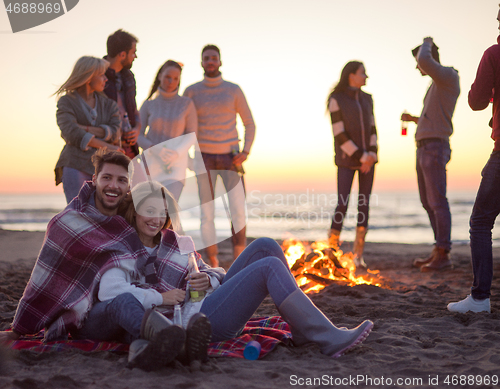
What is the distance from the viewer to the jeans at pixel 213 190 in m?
5.45

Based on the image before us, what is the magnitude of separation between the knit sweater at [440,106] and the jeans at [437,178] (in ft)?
0.48

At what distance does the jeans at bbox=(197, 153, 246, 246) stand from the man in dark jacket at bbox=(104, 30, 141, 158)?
38.9 inches

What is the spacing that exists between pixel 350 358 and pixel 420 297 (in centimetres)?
213

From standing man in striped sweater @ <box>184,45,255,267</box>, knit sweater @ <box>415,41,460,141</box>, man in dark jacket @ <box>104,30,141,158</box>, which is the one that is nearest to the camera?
man in dark jacket @ <box>104,30,141,158</box>

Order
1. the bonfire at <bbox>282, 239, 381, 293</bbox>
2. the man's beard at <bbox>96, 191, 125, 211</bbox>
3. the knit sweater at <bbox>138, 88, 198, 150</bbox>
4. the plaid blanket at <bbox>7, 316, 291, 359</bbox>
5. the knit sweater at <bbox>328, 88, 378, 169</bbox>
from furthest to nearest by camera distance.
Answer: the knit sweater at <bbox>328, 88, 378, 169</bbox> → the knit sweater at <bbox>138, 88, 198, 150</bbox> → the bonfire at <bbox>282, 239, 381, 293</bbox> → the man's beard at <bbox>96, 191, 125, 211</bbox> → the plaid blanket at <bbox>7, 316, 291, 359</bbox>

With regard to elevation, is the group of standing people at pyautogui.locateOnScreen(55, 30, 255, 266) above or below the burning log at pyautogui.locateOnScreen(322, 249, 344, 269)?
above

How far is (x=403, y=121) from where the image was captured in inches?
236

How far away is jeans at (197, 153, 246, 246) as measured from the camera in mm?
5449

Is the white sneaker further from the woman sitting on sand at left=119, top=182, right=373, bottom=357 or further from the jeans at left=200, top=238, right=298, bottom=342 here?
the jeans at left=200, top=238, right=298, bottom=342

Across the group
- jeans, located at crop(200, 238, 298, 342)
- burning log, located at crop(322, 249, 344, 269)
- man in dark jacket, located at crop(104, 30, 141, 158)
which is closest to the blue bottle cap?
jeans, located at crop(200, 238, 298, 342)

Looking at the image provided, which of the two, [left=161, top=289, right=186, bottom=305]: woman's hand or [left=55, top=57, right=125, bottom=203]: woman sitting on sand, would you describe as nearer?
[left=161, top=289, right=186, bottom=305]: woman's hand

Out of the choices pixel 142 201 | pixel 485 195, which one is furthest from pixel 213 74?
pixel 485 195

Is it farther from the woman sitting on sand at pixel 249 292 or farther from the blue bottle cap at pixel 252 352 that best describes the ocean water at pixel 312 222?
the blue bottle cap at pixel 252 352

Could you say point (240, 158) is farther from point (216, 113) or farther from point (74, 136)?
point (74, 136)
